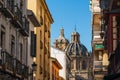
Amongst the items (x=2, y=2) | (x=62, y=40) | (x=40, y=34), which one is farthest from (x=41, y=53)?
(x=62, y=40)

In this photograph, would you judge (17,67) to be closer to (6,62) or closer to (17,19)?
(17,19)

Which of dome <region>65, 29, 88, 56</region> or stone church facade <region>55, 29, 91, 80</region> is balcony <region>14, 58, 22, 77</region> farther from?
dome <region>65, 29, 88, 56</region>

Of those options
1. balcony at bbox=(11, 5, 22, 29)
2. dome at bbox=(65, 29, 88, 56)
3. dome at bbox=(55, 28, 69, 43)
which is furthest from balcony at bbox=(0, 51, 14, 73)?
dome at bbox=(65, 29, 88, 56)

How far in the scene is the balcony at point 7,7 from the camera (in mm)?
21562

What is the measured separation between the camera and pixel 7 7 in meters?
22.4

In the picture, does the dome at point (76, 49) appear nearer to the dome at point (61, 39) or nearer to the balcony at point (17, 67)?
the dome at point (61, 39)

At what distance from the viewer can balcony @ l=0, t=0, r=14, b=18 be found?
21.6 m

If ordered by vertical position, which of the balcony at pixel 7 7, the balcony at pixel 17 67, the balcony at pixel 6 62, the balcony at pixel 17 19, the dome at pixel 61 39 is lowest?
the dome at pixel 61 39

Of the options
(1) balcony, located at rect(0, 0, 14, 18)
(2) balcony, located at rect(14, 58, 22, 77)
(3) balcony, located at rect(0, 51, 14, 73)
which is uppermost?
(1) balcony, located at rect(0, 0, 14, 18)

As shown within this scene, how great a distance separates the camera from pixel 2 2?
21.5m

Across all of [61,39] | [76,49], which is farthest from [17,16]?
[76,49]

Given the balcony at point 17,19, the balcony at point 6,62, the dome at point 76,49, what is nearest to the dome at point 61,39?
the dome at point 76,49

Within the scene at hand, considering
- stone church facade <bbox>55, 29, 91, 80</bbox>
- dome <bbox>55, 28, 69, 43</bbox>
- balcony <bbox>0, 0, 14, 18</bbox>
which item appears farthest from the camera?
dome <bbox>55, 28, 69, 43</bbox>

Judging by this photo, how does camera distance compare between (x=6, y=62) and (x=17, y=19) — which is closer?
(x=6, y=62)
